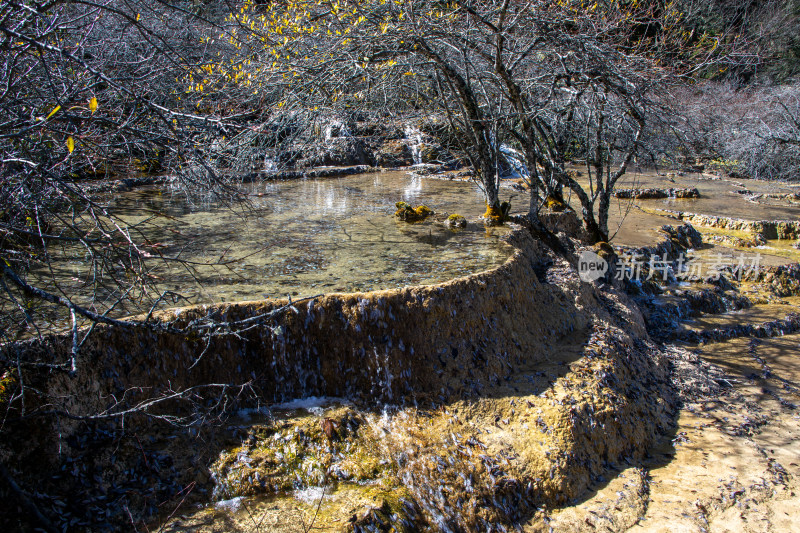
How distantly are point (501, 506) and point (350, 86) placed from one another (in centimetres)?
505

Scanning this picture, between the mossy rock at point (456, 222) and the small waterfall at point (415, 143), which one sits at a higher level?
the small waterfall at point (415, 143)

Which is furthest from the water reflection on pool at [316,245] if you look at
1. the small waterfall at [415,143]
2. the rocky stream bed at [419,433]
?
the small waterfall at [415,143]

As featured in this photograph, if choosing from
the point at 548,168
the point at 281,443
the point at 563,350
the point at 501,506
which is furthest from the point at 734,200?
the point at 281,443

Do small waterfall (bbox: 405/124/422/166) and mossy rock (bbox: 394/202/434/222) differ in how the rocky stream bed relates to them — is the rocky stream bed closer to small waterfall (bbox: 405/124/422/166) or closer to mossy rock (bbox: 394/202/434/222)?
mossy rock (bbox: 394/202/434/222)

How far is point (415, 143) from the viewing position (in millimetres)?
14797

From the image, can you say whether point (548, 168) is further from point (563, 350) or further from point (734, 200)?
point (734, 200)

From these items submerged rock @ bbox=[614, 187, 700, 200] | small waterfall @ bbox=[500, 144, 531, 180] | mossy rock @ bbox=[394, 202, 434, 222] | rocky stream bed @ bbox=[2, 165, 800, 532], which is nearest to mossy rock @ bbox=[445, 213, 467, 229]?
mossy rock @ bbox=[394, 202, 434, 222]

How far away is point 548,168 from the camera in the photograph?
8398 mm

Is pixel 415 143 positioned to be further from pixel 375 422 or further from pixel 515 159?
pixel 375 422

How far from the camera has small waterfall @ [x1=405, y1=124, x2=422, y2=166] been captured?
47.9 ft

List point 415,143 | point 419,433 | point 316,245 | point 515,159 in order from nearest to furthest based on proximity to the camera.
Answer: point 419,433 < point 316,245 < point 515,159 < point 415,143

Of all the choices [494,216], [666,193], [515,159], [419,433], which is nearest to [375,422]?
[419,433]

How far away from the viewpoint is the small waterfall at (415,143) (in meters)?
14.6

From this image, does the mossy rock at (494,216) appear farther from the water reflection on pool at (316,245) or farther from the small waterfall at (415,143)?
the small waterfall at (415,143)
